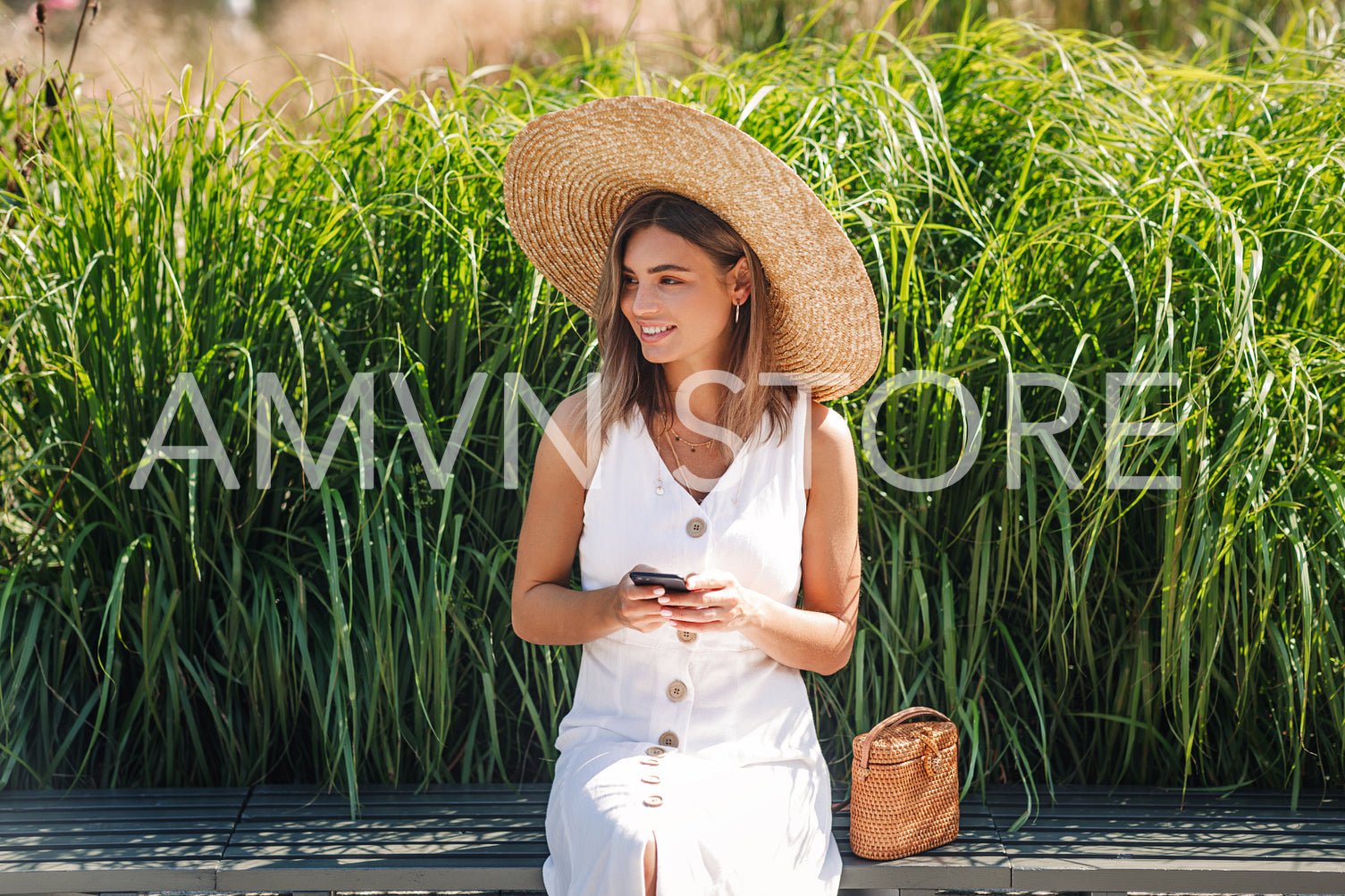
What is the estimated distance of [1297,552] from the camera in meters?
2.17

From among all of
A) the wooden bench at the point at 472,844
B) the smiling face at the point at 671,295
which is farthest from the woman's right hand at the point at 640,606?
the wooden bench at the point at 472,844

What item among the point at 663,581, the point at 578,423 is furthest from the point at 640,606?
the point at 578,423

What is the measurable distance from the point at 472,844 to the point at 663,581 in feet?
2.37

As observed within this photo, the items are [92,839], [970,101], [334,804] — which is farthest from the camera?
[970,101]

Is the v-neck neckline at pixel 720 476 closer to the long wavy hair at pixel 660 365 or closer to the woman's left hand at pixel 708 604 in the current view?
the long wavy hair at pixel 660 365

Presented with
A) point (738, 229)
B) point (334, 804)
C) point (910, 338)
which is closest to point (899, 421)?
point (910, 338)

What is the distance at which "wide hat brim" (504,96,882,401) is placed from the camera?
6.10ft

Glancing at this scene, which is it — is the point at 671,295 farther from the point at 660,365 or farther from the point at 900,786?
Result: the point at 900,786

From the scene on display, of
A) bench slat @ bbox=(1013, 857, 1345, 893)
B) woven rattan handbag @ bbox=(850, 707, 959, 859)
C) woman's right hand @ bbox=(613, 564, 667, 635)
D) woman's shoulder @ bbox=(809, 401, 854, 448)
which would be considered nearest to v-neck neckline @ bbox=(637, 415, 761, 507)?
woman's shoulder @ bbox=(809, 401, 854, 448)

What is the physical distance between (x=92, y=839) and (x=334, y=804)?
0.43 metres

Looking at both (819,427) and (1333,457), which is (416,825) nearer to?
(819,427)

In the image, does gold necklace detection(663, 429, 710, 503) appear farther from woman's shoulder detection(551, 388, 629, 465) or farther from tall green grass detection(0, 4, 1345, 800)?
tall green grass detection(0, 4, 1345, 800)

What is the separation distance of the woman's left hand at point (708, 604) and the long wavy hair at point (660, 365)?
0.33 meters

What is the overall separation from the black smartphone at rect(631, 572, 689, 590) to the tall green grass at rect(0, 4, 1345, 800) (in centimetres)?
59
